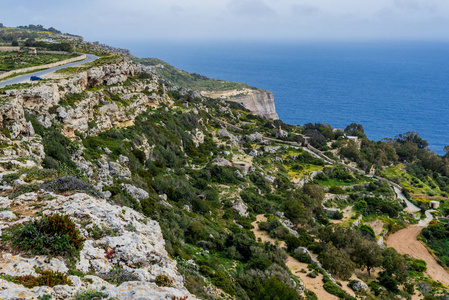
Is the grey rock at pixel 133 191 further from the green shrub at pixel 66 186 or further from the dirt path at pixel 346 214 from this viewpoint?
the dirt path at pixel 346 214

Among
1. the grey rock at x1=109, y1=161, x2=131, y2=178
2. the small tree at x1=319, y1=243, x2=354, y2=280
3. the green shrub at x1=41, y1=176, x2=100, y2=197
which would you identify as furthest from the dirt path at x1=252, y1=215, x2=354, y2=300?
the green shrub at x1=41, y1=176, x2=100, y2=197

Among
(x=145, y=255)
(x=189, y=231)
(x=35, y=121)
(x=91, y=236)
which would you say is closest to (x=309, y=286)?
(x=189, y=231)

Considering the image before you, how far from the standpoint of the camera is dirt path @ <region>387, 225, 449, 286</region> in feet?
93.2

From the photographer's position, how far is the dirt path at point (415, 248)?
2841 cm

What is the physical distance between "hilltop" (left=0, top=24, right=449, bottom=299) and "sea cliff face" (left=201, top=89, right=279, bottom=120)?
46.0 meters

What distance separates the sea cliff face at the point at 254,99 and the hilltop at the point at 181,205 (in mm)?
45953

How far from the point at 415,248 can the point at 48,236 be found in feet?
124

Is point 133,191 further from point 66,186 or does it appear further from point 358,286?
point 358,286

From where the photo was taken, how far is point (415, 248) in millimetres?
33406

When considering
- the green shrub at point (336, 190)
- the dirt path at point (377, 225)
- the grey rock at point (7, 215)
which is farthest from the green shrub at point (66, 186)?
the green shrub at point (336, 190)

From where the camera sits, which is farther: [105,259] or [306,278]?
[306,278]

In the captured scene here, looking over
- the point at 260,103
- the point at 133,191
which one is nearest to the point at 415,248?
the point at 133,191

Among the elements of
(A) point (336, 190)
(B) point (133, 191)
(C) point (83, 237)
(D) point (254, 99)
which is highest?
(D) point (254, 99)

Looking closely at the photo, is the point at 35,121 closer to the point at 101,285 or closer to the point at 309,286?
the point at 101,285
